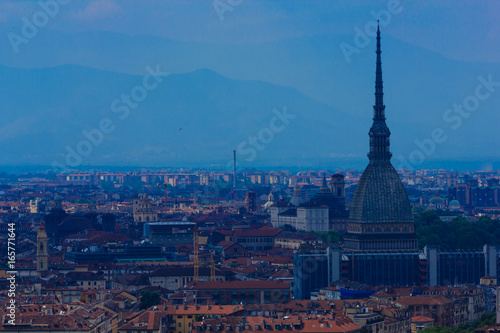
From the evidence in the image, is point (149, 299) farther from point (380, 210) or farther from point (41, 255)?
point (380, 210)

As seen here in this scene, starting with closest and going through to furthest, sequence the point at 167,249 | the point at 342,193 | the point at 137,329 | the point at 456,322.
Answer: the point at 137,329 < the point at 456,322 < the point at 167,249 < the point at 342,193

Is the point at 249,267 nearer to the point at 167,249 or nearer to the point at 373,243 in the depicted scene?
the point at 373,243

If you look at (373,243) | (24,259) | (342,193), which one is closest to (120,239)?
(24,259)

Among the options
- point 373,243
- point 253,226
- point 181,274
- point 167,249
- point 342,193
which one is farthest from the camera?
point 342,193

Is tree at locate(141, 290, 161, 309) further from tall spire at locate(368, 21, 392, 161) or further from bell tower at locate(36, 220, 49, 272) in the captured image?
tall spire at locate(368, 21, 392, 161)

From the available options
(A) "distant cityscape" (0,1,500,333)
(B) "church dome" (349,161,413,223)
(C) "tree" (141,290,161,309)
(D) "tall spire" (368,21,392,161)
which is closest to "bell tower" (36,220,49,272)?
(A) "distant cityscape" (0,1,500,333)

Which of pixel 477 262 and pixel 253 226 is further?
pixel 253 226

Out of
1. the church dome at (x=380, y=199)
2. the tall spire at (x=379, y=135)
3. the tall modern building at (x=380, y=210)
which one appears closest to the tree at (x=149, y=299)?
the tall modern building at (x=380, y=210)
